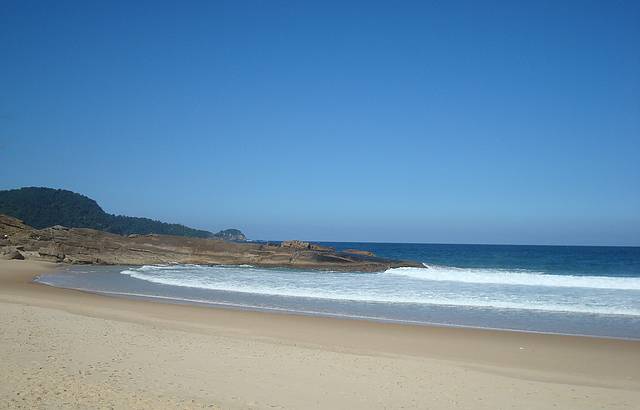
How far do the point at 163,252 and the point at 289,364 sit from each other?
108ft

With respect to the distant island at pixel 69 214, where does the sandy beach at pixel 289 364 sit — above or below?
below

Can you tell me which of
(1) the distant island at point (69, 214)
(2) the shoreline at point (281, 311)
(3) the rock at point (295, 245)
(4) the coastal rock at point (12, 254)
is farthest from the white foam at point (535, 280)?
(1) the distant island at point (69, 214)

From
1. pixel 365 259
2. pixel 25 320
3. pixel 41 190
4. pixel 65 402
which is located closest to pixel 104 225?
pixel 41 190

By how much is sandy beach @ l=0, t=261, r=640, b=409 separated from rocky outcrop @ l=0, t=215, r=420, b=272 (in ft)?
78.3

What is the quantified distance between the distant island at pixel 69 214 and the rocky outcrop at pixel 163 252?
152 feet

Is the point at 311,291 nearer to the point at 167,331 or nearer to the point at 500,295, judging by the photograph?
the point at 500,295

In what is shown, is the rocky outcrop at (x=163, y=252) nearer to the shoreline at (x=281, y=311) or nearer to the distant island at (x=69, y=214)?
the shoreline at (x=281, y=311)

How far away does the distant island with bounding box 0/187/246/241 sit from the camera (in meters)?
89.9

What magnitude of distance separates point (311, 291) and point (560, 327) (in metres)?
11.5

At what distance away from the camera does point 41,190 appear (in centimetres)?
10538

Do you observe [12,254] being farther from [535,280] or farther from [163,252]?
[535,280]

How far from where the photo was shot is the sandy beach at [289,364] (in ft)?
24.1

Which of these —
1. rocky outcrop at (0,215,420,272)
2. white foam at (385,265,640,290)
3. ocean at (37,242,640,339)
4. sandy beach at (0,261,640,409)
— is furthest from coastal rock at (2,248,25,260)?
white foam at (385,265,640,290)

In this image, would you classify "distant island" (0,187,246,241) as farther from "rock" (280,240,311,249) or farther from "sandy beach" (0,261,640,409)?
"sandy beach" (0,261,640,409)
